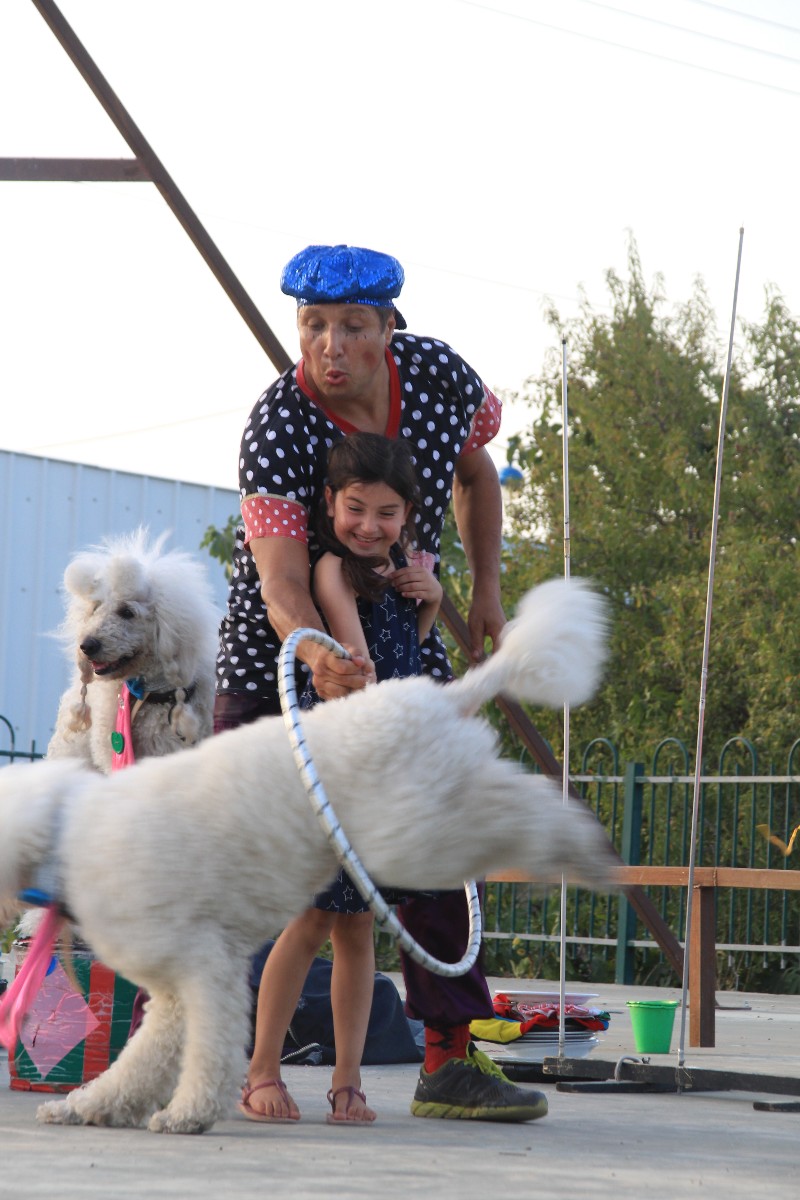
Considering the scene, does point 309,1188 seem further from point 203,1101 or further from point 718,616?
point 718,616

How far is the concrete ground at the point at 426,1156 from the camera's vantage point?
2.43 meters

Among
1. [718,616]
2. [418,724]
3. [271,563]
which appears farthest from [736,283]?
[718,616]

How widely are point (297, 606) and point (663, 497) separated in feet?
45.2

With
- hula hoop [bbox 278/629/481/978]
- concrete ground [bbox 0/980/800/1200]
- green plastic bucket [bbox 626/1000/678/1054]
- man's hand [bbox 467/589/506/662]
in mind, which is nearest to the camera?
concrete ground [bbox 0/980/800/1200]

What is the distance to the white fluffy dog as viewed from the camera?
2.80 m

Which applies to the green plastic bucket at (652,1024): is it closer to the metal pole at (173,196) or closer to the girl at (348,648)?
the girl at (348,648)

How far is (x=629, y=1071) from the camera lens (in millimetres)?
4254

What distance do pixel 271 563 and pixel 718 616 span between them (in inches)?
453

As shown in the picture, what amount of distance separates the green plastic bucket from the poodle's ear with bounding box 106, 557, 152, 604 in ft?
7.29

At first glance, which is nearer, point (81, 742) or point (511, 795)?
point (511, 795)

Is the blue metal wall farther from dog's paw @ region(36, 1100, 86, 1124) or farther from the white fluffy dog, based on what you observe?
the white fluffy dog

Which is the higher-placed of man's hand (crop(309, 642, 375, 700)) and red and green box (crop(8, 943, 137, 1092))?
man's hand (crop(309, 642, 375, 700))

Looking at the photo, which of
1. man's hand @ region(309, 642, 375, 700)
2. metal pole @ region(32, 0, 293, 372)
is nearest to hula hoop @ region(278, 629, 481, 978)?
man's hand @ region(309, 642, 375, 700)

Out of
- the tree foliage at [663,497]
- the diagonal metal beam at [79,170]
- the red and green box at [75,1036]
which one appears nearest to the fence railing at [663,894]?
the tree foliage at [663,497]
